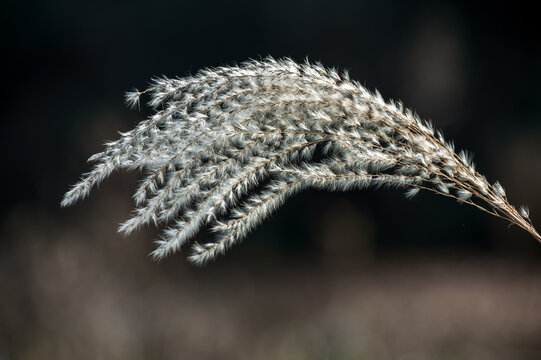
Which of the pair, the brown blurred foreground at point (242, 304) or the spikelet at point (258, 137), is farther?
the brown blurred foreground at point (242, 304)

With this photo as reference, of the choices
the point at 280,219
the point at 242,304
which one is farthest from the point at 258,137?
the point at 242,304

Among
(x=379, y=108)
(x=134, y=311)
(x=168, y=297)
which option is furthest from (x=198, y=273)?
(x=379, y=108)

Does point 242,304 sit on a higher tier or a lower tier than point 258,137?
lower

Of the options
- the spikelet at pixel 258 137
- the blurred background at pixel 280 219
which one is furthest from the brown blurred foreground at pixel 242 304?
the spikelet at pixel 258 137

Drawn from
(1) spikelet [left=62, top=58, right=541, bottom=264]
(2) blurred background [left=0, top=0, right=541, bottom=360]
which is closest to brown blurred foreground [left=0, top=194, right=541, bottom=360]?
(2) blurred background [left=0, top=0, right=541, bottom=360]

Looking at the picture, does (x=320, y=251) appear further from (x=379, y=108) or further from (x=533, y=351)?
(x=533, y=351)

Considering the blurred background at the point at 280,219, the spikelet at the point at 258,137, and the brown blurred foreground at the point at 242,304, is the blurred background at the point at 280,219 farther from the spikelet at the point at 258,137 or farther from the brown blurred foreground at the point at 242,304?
the spikelet at the point at 258,137

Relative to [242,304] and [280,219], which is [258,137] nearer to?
[280,219]

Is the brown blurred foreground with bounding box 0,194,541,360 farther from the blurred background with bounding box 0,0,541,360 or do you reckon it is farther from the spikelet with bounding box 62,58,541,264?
the spikelet with bounding box 62,58,541,264
